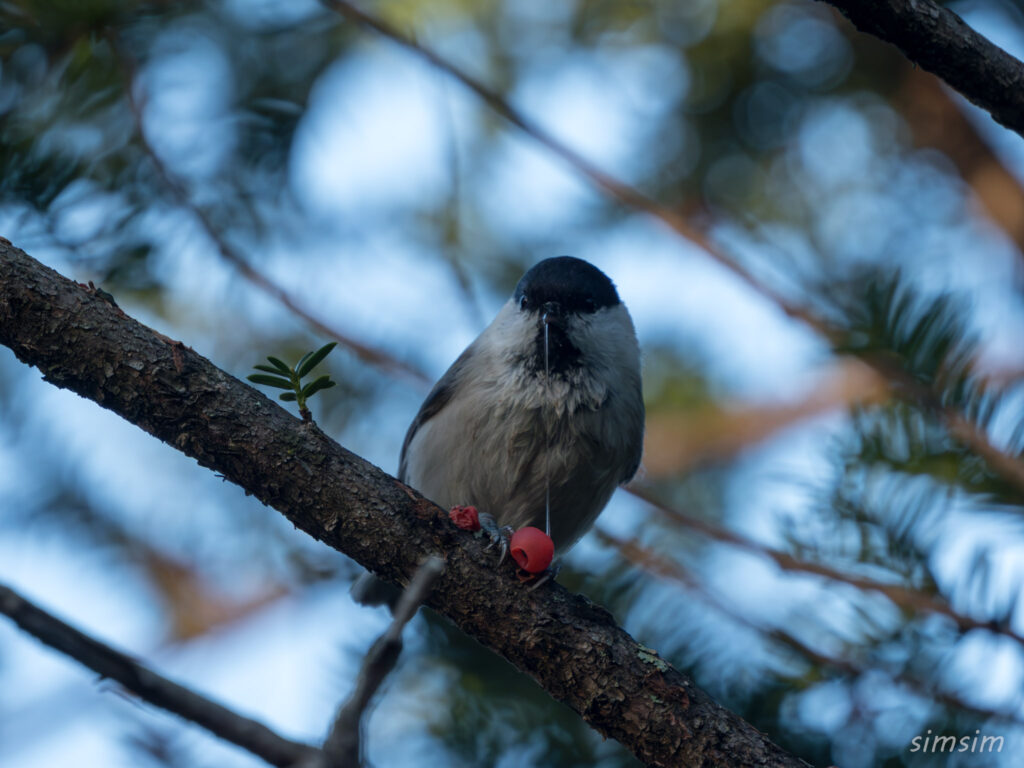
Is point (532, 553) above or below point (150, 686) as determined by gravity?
above

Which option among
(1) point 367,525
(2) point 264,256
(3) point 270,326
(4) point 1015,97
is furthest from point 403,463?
(4) point 1015,97

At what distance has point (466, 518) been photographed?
163 centimetres

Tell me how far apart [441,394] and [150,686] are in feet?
5.96

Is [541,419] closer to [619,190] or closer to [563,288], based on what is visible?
[563,288]

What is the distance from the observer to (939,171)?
115 inches

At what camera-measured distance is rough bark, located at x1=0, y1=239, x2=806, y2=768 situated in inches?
54.4

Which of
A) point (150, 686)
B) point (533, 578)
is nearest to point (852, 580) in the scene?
point (533, 578)

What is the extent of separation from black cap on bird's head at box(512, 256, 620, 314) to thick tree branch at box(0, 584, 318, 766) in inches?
69.0

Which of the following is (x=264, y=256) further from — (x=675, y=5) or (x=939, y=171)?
(x=939, y=171)

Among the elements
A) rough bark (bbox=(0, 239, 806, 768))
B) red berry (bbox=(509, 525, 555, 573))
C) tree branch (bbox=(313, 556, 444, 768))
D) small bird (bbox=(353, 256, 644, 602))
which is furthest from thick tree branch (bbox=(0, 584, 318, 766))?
small bird (bbox=(353, 256, 644, 602))

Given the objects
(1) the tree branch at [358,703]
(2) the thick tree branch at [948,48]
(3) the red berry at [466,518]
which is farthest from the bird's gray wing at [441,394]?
(1) the tree branch at [358,703]

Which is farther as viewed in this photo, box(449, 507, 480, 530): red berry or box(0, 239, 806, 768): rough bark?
box(449, 507, 480, 530): red berry

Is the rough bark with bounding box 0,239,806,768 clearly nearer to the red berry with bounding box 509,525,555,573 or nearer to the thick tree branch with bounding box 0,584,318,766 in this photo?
the red berry with bounding box 509,525,555,573

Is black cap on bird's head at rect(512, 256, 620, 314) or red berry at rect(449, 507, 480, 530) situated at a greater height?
black cap on bird's head at rect(512, 256, 620, 314)
